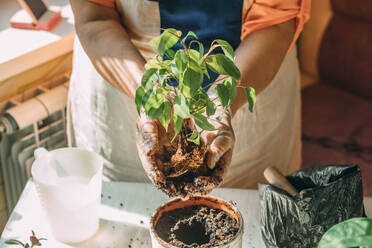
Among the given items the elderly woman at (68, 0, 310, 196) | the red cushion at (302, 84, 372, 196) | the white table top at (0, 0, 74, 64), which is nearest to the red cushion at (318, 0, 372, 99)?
the red cushion at (302, 84, 372, 196)

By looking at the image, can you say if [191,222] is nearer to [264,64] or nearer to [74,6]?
[264,64]

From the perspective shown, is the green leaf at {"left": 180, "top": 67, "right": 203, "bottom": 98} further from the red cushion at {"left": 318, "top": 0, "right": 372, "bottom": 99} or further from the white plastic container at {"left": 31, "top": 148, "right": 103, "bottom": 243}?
the red cushion at {"left": 318, "top": 0, "right": 372, "bottom": 99}

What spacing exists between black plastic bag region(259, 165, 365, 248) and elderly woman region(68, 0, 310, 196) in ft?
0.41

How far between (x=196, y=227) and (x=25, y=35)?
116 cm

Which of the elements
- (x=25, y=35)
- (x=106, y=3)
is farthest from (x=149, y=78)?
(x=25, y=35)

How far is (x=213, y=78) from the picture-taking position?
1258mm

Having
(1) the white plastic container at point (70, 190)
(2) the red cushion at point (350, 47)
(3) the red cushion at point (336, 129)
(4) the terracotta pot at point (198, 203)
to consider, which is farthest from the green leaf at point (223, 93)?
→ (2) the red cushion at point (350, 47)

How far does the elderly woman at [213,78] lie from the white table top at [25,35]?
1.06ft

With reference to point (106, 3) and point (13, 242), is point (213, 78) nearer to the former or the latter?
point (106, 3)

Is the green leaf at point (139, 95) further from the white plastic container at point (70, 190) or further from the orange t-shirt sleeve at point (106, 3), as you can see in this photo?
the orange t-shirt sleeve at point (106, 3)

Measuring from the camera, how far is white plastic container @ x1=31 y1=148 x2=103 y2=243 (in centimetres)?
99

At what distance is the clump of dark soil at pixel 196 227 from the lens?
2.81ft

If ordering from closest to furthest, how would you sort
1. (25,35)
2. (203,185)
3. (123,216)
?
(203,185) → (123,216) → (25,35)

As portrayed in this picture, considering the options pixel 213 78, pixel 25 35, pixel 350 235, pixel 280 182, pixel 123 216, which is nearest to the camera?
pixel 350 235
